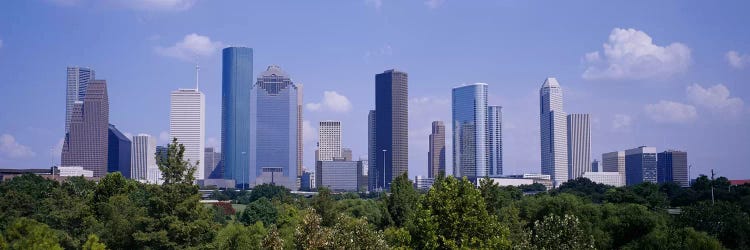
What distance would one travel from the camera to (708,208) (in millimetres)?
82500

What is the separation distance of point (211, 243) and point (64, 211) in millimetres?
22759

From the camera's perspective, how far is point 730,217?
261 feet

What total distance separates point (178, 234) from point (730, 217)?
55732 millimetres

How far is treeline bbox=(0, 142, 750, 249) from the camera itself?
123ft

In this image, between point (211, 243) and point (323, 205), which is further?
point (323, 205)

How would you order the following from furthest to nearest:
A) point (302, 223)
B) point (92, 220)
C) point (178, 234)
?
point (92, 220), point (178, 234), point (302, 223)

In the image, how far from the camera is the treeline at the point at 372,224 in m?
37.3

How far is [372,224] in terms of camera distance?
73000mm

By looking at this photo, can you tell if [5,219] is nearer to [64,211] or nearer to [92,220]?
[64,211]

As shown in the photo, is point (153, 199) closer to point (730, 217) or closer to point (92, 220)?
point (92, 220)

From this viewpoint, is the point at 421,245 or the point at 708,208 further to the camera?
the point at 708,208

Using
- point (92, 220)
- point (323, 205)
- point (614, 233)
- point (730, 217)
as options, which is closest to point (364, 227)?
point (92, 220)

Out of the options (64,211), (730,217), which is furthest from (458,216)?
(730,217)

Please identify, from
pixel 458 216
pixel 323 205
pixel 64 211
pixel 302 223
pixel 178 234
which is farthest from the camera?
pixel 323 205
